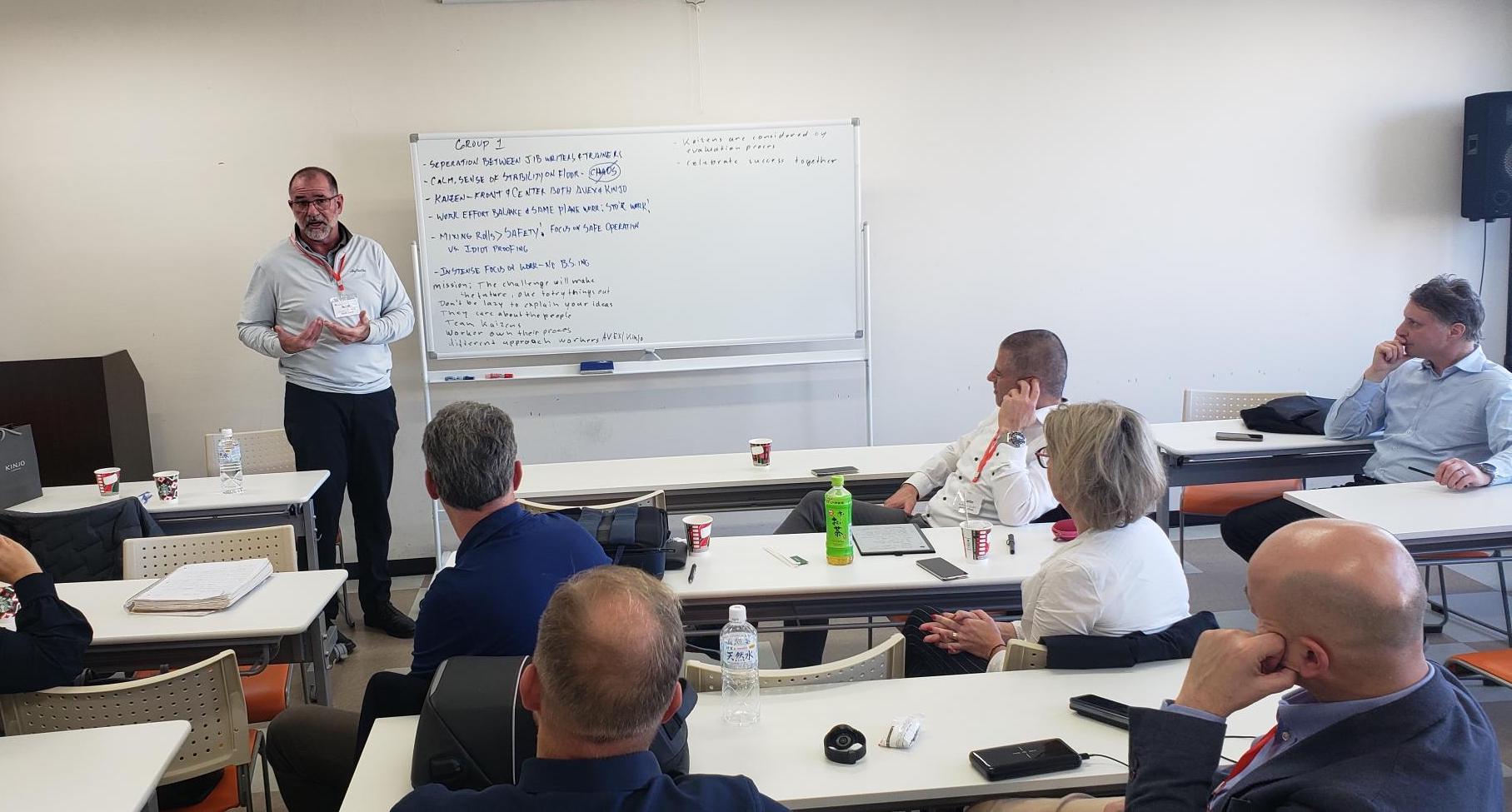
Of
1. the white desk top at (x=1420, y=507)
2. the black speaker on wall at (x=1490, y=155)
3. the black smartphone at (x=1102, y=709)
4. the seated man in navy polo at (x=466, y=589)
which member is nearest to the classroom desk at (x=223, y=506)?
the seated man in navy polo at (x=466, y=589)

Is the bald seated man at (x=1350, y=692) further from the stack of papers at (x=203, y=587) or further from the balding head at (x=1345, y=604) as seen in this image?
the stack of papers at (x=203, y=587)

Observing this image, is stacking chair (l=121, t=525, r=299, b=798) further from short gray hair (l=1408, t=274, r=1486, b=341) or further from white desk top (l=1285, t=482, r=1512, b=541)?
short gray hair (l=1408, t=274, r=1486, b=341)

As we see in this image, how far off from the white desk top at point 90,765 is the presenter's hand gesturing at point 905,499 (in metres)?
2.50

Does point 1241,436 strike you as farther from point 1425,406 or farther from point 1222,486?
point 1425,406

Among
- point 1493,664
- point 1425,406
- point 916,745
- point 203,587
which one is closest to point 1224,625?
point 1425,406

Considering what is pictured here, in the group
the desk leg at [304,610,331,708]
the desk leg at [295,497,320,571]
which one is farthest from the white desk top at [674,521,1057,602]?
the desk leg at [295,497,320,571]

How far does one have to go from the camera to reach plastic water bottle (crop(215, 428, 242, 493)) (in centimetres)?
406

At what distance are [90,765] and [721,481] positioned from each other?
7.80 feet

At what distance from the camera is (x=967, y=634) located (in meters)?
2.51

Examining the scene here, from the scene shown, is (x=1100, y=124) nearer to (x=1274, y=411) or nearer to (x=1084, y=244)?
(x=1084, y=244)

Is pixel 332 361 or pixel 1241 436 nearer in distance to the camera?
pixel 1241 436

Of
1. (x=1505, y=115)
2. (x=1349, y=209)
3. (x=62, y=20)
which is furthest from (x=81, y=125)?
(x=1505, y=115)

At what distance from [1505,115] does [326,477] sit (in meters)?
6.07

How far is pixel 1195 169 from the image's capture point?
5.63 meters
